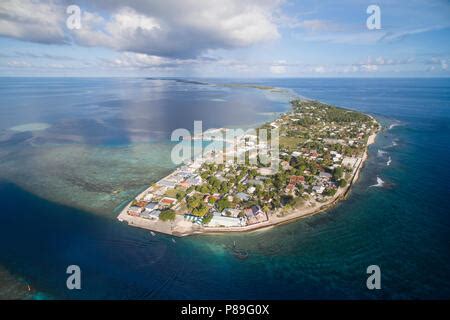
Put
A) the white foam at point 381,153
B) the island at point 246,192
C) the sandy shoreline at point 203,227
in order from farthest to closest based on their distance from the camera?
the white foam at point 381,153 < the island at point 246,192 < the sandy shoreline at point 203,227

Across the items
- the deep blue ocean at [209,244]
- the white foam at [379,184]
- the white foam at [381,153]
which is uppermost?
the white foam at [381,153]

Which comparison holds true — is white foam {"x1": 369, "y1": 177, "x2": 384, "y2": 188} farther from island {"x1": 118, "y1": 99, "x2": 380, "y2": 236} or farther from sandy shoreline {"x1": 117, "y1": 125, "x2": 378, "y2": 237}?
sandy shoreline {"x1": 117, "y1": 125, "x2": 378, "y2": 237}

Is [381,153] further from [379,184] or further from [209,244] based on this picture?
[209,244]

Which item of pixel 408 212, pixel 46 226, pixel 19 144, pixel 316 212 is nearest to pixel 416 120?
pixel 408 212

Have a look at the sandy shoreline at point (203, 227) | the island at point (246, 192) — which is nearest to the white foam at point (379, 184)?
the island at point (246, 192)

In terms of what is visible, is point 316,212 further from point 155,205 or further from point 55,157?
point 55,157

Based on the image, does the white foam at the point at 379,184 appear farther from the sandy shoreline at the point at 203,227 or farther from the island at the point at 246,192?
the sandy shoreline at the point at 203,227

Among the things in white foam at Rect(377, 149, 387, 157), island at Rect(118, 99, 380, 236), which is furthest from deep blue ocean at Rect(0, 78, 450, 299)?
white foam at Rect(377, 149, 387, 157)

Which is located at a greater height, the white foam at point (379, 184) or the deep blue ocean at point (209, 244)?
the white foam at point (379, 184)
